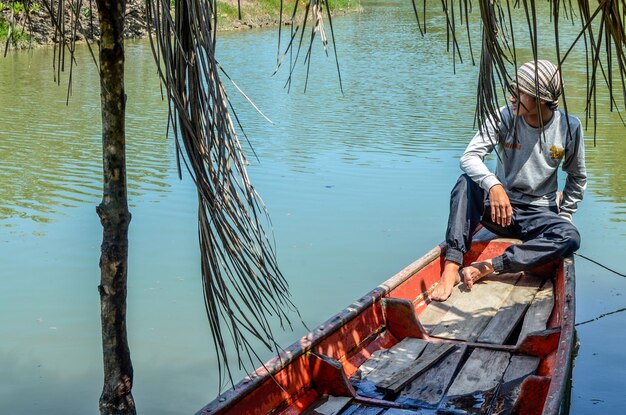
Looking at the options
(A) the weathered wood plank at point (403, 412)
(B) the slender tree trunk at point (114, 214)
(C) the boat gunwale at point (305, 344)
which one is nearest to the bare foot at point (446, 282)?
(C) the boat gunwale at point (305, 344)

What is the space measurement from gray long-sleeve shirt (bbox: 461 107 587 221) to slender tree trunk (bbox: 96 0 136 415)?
2544 mm

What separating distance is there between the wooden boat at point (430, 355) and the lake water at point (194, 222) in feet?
2.03

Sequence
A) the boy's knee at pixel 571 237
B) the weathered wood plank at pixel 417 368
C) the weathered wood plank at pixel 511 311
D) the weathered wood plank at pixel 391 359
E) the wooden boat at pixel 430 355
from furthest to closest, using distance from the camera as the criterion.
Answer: the boy's knee at pixel 571 237, the weathered wood plank at pixel 511 311, the weathered wood plank at pixel 391 359, the weathered wood plank at pixel 417 368, the wooden boat at pixel 430 355

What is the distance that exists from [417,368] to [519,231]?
153 centimetres

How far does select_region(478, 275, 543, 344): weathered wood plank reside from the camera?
179 inches

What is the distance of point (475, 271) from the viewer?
16.7 feet

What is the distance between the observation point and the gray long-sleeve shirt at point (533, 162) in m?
4.96

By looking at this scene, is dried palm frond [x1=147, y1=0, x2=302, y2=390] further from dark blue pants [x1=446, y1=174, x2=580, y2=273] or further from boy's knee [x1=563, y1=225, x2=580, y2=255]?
boy's knee [x1=563, y1=225, x2=580, y2=255]

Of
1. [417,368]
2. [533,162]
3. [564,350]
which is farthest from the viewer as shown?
[533,162]

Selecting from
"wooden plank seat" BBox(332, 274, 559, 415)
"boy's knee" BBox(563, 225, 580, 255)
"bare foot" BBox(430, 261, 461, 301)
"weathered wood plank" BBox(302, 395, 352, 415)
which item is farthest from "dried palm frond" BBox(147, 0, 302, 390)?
"boy's knee" BBox(563, 225, 580, 255)

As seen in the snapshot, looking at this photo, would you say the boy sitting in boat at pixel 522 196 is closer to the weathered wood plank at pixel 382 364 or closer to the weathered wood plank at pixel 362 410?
the weathered wood plank at pixel 382 364

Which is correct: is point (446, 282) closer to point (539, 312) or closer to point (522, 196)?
point (539, 312)

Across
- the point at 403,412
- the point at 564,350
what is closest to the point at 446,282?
the point at 564,350

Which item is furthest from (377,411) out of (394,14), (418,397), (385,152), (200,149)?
(394,14)
